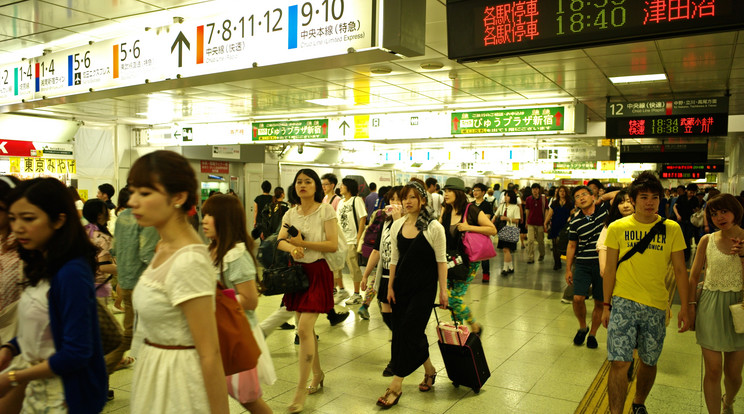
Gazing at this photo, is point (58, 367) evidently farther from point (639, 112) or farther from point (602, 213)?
point (639, 112)

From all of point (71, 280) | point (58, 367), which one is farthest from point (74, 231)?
point (58, 367)

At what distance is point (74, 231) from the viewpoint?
2.30 metres

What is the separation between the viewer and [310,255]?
15.1 ft

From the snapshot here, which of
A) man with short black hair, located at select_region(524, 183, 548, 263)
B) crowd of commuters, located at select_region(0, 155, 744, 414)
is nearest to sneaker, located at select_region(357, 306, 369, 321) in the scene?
crowd of commuters, located at select_region(0, 155, 744, 414)

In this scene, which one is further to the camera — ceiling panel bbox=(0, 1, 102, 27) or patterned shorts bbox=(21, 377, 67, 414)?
ceiling panel bbox=(0, 1, 102, 27)

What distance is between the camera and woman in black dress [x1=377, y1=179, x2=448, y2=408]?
447cm

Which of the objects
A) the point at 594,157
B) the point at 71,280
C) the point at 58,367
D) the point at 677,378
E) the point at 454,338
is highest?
the point at 594,157

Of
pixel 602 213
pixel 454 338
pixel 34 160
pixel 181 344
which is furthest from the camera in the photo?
pixel 34 160

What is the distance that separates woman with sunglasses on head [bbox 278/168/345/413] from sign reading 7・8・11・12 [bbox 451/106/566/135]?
7058 millimetres

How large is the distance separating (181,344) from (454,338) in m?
3.09

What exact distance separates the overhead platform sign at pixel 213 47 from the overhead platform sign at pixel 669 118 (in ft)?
22.9

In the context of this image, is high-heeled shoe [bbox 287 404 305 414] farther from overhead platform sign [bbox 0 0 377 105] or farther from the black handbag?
overhead platform sign [bbox 0 0 377 105]

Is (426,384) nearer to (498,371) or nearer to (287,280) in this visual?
(498,371)

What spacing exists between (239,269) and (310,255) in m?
1.30
